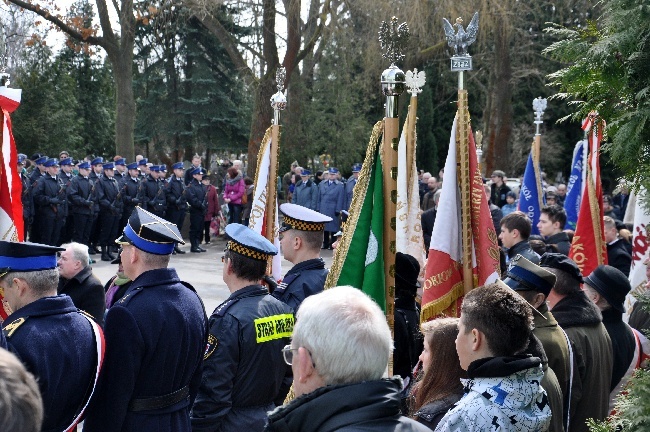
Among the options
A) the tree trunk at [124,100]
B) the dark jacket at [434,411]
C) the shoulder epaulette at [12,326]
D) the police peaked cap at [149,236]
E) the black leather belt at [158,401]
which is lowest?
the black leather belt at [158,401]

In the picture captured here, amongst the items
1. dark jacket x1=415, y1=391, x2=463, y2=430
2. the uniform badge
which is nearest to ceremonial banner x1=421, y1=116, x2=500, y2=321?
the uniform badge

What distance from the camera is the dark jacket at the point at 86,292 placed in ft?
20.7

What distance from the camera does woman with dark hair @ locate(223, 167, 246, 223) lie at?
21.3 m

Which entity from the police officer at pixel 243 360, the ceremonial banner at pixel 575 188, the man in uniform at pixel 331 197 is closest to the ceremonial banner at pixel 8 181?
the police officer at pixel 243 360

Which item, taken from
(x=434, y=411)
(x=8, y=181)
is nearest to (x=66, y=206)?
(x=8, y=181)

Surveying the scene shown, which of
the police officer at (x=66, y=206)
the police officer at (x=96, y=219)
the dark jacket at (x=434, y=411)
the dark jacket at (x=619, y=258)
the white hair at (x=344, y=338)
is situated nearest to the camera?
the white hair at (x=344, y=338)

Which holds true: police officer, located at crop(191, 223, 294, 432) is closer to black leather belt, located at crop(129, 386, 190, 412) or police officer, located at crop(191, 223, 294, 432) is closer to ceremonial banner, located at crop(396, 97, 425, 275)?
black leather belt, located at crop(129, 386, 190, 412)

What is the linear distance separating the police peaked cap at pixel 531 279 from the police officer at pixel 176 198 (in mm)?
15789

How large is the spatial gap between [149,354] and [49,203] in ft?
44.0

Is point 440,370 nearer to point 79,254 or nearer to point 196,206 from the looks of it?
point 79,254

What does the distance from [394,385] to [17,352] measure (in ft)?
6.08

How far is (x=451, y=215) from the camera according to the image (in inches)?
210

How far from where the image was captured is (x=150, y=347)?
3941 mm

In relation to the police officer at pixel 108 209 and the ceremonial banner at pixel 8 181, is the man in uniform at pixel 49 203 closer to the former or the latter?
the police officer at pixel 108 209
